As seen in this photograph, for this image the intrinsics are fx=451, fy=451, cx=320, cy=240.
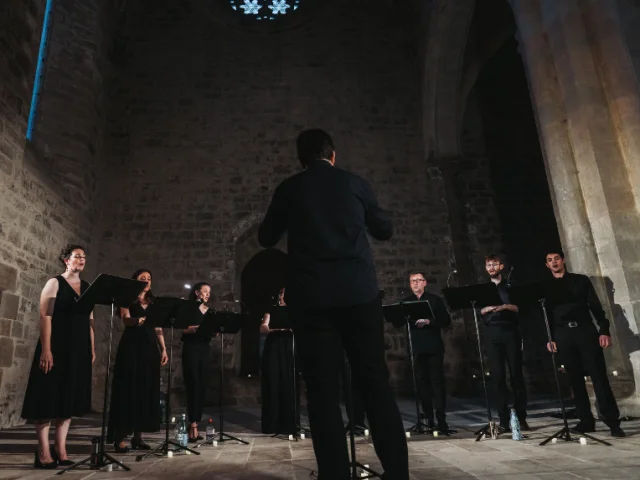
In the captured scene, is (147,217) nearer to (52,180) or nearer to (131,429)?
(52,180)

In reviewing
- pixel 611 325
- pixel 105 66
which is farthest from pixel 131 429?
pixel 105 66

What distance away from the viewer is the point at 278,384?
14.8ft

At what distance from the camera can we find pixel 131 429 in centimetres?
364

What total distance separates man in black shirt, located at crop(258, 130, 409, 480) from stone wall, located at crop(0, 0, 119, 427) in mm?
5162

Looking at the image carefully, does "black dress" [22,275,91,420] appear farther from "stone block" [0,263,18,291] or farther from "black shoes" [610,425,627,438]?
"black shoes" [610,425,627,438]

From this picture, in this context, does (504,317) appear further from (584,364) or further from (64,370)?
(64,370)

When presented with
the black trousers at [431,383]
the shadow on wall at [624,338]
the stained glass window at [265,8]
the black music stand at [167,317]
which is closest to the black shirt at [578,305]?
the shadow on wall at [624,338]

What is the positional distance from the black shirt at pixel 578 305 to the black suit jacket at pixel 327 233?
2.36 m

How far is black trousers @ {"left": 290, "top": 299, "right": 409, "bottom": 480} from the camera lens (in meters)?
1.49

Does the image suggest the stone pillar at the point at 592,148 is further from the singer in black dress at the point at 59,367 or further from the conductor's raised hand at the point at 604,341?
the singer in black dress at the point at 59,367

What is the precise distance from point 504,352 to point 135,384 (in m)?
3.24

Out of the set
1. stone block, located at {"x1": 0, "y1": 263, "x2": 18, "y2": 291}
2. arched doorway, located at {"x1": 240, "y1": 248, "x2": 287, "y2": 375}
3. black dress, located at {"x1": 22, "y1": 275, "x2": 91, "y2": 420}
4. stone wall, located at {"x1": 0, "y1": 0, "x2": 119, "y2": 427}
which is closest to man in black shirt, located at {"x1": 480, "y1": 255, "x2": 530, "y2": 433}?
black dress, located at {"x1": 22, "y1": 275, "x2": 91, "y2": 420}

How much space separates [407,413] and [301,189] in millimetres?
4955

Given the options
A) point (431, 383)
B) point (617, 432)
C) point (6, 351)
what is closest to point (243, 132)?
point (6, 351)
